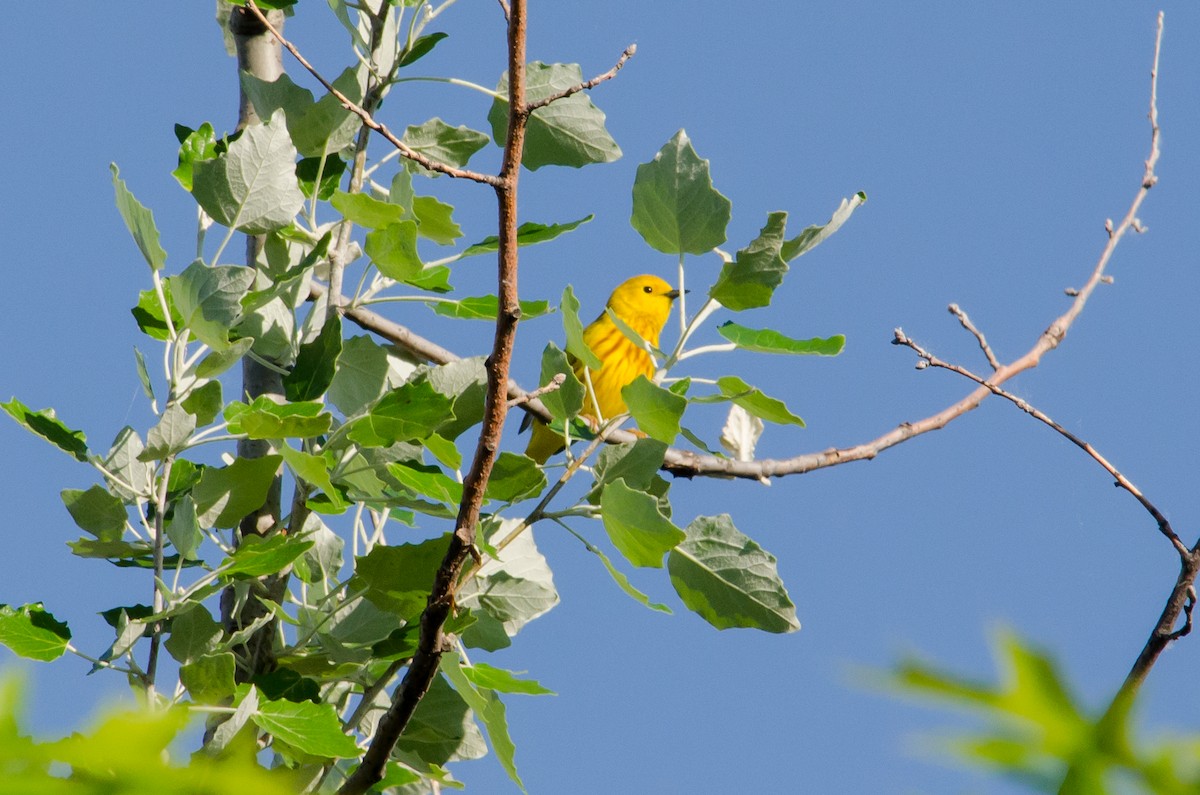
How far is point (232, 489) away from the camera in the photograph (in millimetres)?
1759

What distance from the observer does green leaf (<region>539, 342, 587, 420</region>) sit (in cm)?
172

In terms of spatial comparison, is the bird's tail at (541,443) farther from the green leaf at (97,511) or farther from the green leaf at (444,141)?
the green leaf at (97,511)

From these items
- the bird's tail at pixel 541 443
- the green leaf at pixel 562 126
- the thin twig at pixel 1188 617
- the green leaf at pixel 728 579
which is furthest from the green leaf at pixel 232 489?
the bird's tail at pixel 541 443

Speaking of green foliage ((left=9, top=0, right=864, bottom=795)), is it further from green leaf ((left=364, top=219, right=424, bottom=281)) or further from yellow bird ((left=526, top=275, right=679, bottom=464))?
yellow bird ((left=526, top=275, right=679, bottom=464))

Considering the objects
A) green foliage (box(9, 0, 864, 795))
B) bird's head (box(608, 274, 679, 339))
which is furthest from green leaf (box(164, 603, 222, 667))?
bird's head (box(608, 274, 679, 339))

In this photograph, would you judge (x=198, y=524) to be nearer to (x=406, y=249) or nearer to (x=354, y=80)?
(x=406, y=249)

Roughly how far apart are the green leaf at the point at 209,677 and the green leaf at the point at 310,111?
76cm

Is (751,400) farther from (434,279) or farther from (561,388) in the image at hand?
(434,279)

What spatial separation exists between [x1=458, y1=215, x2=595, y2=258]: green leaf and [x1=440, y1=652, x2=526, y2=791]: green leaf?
646 mm

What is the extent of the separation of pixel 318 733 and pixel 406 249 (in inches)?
25.9

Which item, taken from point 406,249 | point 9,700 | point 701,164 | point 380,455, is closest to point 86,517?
point 380,455

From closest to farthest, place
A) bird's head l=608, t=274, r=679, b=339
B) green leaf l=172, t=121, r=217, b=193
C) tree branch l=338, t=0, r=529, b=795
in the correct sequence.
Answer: tree branch l=338, t=0, r=529, b=795
green leaf l=172, t=121, r=217, b=193
bird's head l=608, t=274, r=679, b=339

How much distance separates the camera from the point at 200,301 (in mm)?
1679

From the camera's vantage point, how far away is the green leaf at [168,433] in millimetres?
1648
